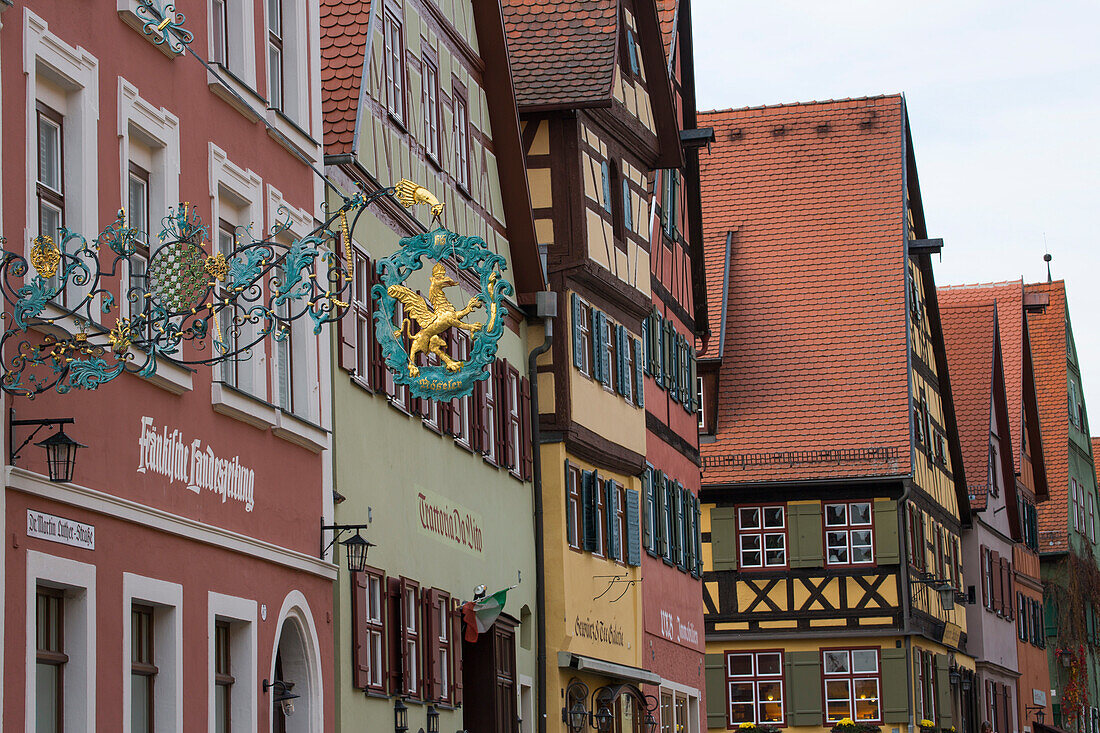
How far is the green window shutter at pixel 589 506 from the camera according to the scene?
2506cm

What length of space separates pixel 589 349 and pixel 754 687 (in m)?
14.1

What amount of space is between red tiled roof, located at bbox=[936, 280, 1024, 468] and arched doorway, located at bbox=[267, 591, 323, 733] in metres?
36.6

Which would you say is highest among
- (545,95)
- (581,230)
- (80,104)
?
(545,95)

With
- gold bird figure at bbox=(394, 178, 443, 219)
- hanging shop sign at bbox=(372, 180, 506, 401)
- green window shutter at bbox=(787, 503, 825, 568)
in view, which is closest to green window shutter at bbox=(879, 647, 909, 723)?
green window shutter at bbox=(787, 503, 825, 568)

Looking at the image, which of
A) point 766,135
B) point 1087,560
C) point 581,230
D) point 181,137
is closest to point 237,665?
point 181,137

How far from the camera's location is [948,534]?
4359cm

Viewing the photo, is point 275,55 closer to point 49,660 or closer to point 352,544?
point 352,544

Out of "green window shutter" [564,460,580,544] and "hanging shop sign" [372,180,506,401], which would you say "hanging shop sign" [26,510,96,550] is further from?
"green window shutter" [564,460,580,544]

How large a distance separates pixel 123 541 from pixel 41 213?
2.20 m

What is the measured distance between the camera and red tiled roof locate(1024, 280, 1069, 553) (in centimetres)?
5669

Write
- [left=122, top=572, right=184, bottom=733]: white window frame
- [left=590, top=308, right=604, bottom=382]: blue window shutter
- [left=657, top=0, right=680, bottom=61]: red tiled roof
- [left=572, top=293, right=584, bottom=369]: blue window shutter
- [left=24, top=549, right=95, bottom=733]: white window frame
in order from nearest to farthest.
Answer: [left=24, top=549, right=95, bottom=733]: white window frame < [left=122, top=572, right=184, bottom=733]: white window frame < [left=572, top=293, right=584, bottom=369]: blue window shutter < [left=590, top=308, right=604, bottom=382]: blue window shutter < [left=657, top=0, right=680, bottom=61]: red tiled roof

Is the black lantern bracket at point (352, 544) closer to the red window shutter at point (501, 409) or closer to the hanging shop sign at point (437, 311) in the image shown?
the hanging shop sign at point (437, 311)

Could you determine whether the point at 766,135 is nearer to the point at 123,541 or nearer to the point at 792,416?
the point at 792,416

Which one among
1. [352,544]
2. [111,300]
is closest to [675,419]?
[352,544]
